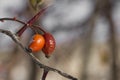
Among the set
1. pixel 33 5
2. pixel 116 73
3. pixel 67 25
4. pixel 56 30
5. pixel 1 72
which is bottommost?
pixel 33 5

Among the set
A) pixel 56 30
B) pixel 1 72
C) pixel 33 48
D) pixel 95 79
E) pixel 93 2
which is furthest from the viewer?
pixel 95 79

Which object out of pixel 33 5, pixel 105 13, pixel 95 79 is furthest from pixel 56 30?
pixel 33 5

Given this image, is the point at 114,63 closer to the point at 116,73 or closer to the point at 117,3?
the point at 116,73

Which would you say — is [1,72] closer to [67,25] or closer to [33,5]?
[67,25]

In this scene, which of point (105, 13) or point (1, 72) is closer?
Answer: point (1, 72)

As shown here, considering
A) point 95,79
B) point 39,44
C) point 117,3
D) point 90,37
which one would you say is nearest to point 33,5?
point 39,44

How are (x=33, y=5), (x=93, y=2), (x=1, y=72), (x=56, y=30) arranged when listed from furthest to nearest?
1. (x=93, y=2)
2. (x=56, y=30)
3. (x=1, y=72)
4. (x=33, y=5)

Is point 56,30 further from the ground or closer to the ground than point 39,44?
further from the ground
